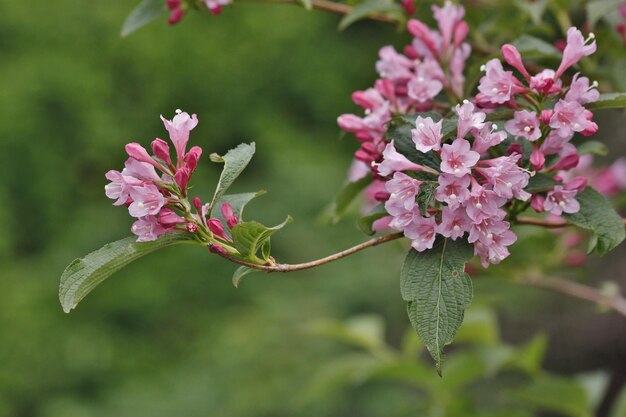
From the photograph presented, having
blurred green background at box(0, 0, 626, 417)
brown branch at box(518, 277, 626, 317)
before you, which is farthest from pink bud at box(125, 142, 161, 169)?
blurred green background at box(0, 0, 626, 417)

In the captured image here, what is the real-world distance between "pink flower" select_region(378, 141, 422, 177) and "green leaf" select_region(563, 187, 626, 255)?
21 centimetres

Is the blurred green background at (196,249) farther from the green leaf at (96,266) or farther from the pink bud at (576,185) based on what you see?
the green leaf at (96,266)

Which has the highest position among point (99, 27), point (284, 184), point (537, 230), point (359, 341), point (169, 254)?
point (537, 230)

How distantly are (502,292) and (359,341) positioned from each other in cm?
110

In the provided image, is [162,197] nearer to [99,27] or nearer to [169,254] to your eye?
[169,254]

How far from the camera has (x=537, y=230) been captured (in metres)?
1.76

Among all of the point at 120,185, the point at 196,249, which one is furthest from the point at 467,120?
the point at 196,249

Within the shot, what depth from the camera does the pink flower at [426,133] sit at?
897mm

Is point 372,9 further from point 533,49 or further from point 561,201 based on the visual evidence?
point 561,201

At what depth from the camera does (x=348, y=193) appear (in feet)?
3.96

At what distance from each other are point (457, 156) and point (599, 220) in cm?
22

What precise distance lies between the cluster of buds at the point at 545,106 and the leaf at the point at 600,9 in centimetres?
29

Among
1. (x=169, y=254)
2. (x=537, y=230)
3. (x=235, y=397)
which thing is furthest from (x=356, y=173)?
(x=169, y=254)

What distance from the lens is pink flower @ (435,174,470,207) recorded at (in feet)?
2.87
